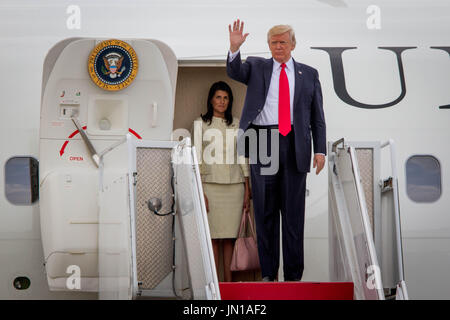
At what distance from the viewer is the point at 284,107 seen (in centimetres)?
534

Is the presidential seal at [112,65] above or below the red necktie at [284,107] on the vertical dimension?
above

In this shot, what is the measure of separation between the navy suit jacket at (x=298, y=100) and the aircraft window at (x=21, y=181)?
6.89ft

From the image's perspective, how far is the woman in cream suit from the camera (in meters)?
6.66

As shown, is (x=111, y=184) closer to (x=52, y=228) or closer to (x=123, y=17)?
Result: (x=52, y=228)

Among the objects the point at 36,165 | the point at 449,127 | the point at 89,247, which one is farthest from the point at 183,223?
the point at 449,127

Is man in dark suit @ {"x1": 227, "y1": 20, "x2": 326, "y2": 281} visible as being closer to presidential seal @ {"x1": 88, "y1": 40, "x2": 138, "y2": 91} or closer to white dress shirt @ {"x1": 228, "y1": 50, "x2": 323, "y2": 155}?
white dress shirt @ {"x1": 228, "y1": 50, "x2": 323, "y2": 155}

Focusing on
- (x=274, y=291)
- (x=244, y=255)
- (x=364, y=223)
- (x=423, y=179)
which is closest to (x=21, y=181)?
(x=244, y=255)

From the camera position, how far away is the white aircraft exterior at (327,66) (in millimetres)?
6504

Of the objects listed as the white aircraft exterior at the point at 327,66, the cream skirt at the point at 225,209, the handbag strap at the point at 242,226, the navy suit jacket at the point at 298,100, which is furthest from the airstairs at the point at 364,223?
the cream skirt at the point at 225,209

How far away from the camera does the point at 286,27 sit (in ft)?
17.5

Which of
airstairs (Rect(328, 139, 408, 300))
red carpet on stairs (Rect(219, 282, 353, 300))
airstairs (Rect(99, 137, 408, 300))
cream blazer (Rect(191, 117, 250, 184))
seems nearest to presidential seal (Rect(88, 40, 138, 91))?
cream blazer (Rect(191, 117, 250, 184))

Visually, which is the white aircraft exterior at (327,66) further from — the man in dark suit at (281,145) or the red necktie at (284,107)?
the red necktie at (284,107)

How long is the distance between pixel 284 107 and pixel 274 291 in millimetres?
1286

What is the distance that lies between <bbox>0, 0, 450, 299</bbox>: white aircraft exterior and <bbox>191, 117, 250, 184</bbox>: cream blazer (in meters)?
0.56
